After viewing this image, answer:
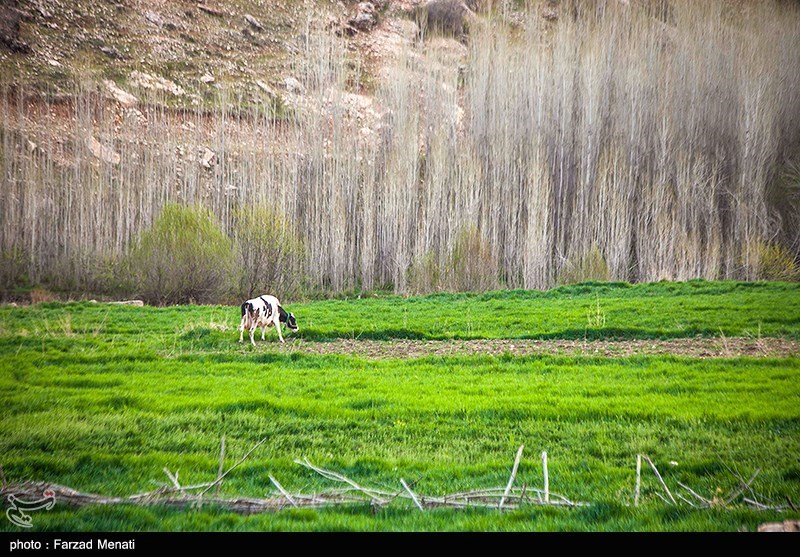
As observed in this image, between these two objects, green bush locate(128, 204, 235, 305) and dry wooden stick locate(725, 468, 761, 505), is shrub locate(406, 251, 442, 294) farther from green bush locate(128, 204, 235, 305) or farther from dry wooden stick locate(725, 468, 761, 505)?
dry wooden stick locate(725, 468, 761, 505)

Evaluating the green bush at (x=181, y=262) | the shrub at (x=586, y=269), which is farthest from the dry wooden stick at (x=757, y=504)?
the shrub at (x=586, y=269)

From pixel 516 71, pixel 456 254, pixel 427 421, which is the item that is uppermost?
pixel 516 71

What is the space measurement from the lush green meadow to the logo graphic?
0.15ft

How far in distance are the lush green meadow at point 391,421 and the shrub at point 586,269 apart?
897 centimetres

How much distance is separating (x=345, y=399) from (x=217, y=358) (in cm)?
252

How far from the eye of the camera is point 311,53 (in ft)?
72.7

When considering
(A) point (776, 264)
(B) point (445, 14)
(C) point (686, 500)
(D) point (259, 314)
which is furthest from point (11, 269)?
(B) point (445, 14)

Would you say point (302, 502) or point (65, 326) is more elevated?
point (65, 326)

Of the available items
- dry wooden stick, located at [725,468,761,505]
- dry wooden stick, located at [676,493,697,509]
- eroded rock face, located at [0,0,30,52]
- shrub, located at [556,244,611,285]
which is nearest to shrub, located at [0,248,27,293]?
eroded rock face, located at [0,0,30,52]

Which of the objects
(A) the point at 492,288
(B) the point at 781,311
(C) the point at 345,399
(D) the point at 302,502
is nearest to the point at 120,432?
(D) the point at 302,502

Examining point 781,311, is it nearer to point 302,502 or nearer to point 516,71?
point 302,502

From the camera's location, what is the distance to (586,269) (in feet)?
58.0

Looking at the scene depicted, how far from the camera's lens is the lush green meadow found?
9.46 ft
